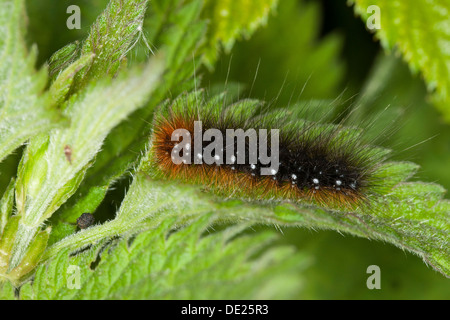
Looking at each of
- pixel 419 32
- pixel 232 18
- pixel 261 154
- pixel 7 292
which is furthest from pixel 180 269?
pixel 419 32

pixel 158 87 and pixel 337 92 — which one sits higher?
pixel 337 92

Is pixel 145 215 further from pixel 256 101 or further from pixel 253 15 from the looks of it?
pixel 253 15

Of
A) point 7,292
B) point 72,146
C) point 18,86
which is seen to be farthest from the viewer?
point 7,292

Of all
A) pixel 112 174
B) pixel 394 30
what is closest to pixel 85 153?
pixel 112 174

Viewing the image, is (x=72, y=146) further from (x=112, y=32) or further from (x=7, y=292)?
(x=7, y=292)

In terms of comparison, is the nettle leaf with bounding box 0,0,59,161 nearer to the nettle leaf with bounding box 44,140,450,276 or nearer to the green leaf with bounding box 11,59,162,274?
the green leaf with bounding box 11,59,162,274

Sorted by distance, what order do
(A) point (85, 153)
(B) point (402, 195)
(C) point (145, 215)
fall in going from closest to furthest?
(A) point (85, 153), (C) point (145, 215), (B) point (402, 195)

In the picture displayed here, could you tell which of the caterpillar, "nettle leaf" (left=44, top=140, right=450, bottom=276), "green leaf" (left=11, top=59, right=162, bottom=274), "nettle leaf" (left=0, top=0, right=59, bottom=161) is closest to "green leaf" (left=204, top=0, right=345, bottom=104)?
the caterpillar
